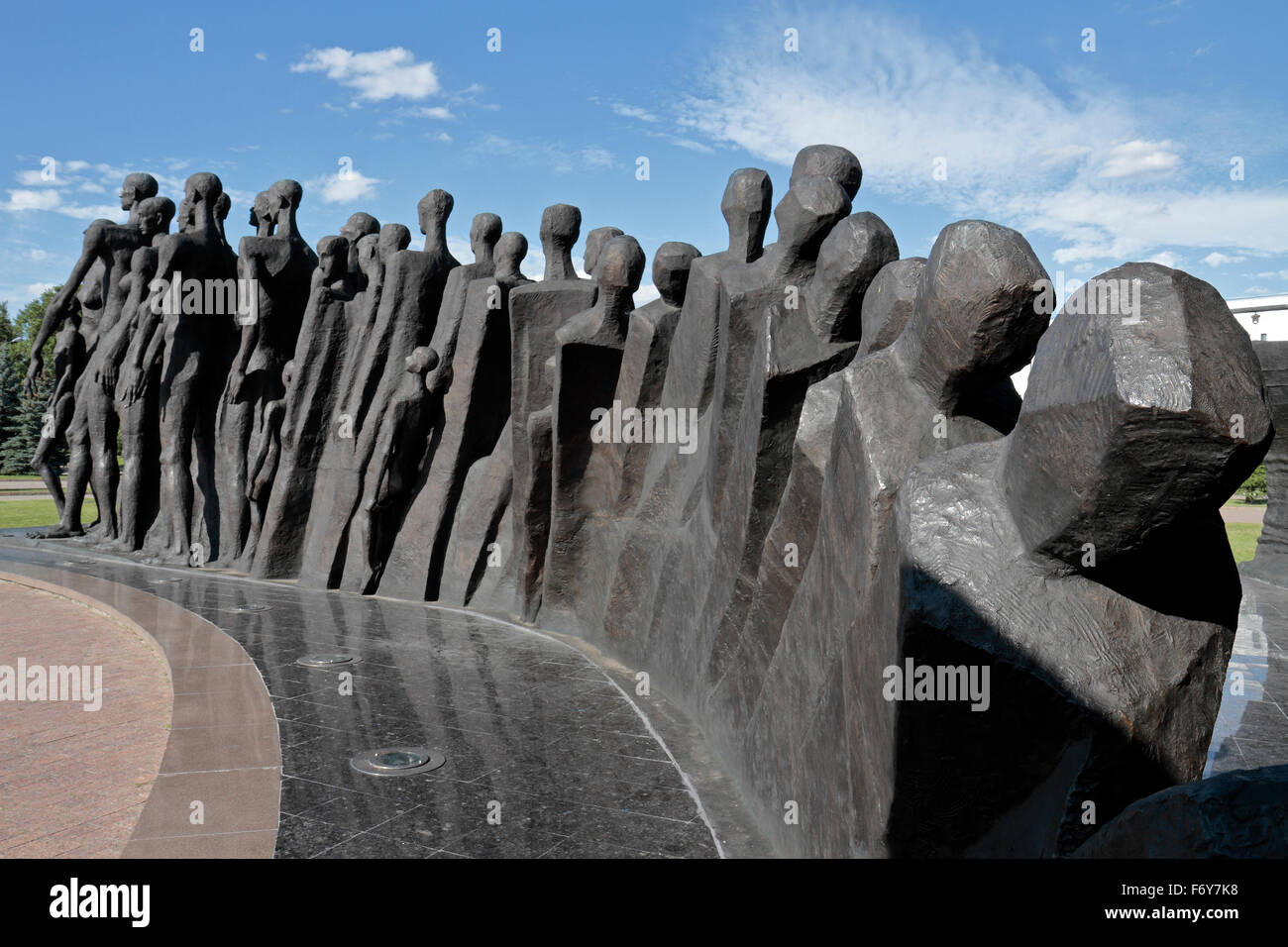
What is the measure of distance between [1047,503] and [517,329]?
6.12 metres

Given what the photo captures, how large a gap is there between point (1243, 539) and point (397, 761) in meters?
15.8

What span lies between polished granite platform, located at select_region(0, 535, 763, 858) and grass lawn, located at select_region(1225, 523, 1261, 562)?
10620 mm

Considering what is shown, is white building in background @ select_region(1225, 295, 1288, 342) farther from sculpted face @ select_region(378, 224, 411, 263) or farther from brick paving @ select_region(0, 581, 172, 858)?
brick paving @ select_region(0, 581, 172, 858)

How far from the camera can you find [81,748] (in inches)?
199

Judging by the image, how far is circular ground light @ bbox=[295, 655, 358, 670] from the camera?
657cm

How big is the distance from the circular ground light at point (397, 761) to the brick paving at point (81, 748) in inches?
35.3

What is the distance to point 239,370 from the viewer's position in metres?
10.9

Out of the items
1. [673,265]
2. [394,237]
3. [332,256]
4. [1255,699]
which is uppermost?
[394,237]

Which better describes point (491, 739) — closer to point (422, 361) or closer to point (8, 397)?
point (422, 361)

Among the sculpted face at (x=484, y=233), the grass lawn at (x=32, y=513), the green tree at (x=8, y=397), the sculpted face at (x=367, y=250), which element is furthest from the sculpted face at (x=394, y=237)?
the green tree at (x=8, y=397)

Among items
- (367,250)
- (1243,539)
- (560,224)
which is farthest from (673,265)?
(1243,539)

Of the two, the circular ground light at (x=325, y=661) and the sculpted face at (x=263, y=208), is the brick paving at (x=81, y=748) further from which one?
the sculpted face at (x=263, y=208)

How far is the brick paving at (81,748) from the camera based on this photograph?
3.96m
